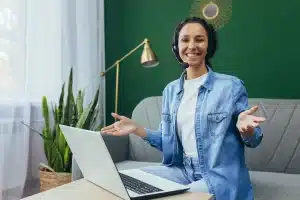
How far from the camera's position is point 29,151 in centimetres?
242

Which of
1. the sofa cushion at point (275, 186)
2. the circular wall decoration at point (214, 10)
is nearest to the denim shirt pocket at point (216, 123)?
the sofa cushion at point (275, 186)

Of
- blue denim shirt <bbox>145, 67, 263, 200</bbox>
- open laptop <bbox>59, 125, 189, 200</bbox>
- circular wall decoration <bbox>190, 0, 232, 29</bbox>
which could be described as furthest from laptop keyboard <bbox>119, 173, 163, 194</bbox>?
circular wall decoration <bbox>190, 0, 232, 29</bbox>

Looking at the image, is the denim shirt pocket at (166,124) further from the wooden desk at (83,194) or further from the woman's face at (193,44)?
the wooden desk at (83,194)

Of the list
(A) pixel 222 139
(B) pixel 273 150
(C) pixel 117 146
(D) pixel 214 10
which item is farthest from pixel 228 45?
(A) pixel 222 139

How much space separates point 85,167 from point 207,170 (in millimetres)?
467

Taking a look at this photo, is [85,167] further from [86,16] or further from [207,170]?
[86,16]

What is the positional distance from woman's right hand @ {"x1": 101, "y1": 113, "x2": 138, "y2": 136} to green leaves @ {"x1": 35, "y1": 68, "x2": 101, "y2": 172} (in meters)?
1.05

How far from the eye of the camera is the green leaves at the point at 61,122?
7.55 feet

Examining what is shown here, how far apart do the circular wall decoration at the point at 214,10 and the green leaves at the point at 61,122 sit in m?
1.13

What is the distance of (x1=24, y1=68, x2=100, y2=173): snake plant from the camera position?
230 centimetres

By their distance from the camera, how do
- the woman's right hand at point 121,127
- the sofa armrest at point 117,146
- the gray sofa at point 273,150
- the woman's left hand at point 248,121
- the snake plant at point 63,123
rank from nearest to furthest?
the woman's left hand at point 248,121, the woman's right hand at point 121,127, the gray sofa at point 273,150, the sofa armrest at point 117,146, the snake plant at point 63,123

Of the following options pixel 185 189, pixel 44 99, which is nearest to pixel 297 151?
pixel 185 189

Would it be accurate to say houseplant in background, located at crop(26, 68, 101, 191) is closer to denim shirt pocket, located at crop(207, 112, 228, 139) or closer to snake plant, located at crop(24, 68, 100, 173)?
snake plant, located at crop(24, 68, 100, 173)

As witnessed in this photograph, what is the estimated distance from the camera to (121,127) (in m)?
1.34
